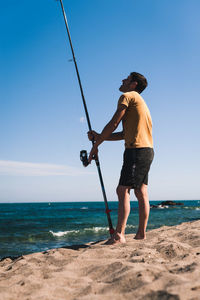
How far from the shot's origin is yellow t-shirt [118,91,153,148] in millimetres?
3457

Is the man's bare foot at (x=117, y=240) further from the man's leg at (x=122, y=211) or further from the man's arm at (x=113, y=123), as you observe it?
the man's arm at (x=113, y=123)

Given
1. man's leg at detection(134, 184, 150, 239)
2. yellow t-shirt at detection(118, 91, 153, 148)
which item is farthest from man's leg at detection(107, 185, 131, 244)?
yellow t-shirt at detection(118, 91, 153, 148)

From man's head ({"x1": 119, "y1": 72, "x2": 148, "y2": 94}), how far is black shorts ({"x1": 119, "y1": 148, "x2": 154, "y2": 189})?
0.93m

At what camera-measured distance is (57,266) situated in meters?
2.64

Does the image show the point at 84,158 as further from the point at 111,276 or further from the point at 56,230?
the point at 56,230

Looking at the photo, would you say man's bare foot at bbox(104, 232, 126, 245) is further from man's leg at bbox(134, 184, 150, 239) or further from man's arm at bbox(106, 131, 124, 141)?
man's arm at bbox(106, 131, 124, 141)

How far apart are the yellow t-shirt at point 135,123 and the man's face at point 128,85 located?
0.23 m

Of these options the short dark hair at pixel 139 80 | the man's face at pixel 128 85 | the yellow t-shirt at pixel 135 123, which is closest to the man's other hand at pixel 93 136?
the yellow t-shirt at pixel 135 123

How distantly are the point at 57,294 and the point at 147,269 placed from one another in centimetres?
65

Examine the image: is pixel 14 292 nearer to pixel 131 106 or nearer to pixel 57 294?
pixel 57 294

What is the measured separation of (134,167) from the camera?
3.38 meters

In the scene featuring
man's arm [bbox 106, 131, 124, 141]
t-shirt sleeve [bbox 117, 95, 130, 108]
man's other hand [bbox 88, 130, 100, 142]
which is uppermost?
t-shirt sleeve [bbox 117, 95, 130, 108]

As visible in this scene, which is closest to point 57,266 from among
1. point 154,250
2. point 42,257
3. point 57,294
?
point 42,257

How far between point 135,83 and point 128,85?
105mm
